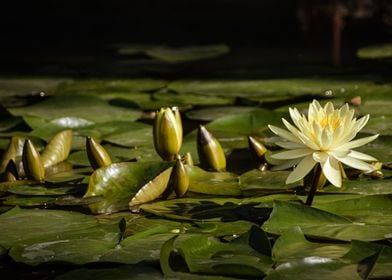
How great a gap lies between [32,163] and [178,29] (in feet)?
9.68

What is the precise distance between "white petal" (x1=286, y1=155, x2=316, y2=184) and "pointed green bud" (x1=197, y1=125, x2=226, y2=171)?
37 centimetres

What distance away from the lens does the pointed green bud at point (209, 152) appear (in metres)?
1.78

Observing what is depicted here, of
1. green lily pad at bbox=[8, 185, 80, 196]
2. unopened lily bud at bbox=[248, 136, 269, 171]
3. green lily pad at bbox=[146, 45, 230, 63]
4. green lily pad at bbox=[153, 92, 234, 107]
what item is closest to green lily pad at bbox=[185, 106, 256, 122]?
green lily pad at bbox=[153, 92, 234, 107]

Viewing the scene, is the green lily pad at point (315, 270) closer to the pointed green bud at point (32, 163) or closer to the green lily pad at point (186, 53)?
the pointed green bud at point (32, 163)

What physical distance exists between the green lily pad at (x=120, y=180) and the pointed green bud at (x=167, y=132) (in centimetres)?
6

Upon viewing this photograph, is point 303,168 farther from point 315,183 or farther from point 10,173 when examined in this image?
point 10,173

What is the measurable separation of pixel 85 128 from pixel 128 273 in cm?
106

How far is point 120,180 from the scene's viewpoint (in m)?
1.71

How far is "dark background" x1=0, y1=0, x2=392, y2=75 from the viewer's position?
3648 millimetres

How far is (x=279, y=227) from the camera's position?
1413 mm

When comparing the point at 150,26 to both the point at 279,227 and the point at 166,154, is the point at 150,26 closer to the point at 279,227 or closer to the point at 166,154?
the point at 166,154

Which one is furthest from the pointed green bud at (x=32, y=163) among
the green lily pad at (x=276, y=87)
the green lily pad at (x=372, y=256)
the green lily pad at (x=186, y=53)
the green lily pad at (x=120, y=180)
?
the green lily pad at (x=186, y=53)

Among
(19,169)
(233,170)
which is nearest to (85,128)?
(19,169)

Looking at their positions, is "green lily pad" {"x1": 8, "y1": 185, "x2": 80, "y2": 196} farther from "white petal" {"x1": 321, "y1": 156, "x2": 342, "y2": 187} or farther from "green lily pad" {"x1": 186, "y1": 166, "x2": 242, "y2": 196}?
"white petal" {"x1": 321, "y1": 156, "x2": 342, "y2": 187}
